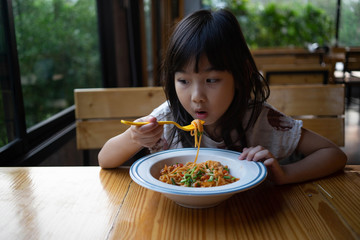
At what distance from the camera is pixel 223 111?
108 centimetres

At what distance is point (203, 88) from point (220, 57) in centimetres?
11

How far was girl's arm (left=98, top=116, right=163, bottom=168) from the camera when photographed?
936 mm

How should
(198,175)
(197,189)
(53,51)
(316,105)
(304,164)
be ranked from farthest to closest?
(53,51) < (316,105) < (304,164) < (198,175) < (197,189)

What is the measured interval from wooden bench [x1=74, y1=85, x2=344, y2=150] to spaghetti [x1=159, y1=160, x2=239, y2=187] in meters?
0.74

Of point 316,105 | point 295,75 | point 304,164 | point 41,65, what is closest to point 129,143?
point 304,164

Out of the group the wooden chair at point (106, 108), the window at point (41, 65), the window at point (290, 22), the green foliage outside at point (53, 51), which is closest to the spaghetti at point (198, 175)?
the wooden chair at point (106, 108)

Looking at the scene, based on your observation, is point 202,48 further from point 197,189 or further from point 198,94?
point 197,189

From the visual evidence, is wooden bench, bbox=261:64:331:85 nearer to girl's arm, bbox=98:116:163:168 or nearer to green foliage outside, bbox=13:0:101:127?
green foliage outside, bbox=13:0:101:127

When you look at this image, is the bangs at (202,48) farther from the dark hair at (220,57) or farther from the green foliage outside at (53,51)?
the green foliage outside at (53,51)

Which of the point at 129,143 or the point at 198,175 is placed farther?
the point at 129,143

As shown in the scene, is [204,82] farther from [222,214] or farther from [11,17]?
[11,17]

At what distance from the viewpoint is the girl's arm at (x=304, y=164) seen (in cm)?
92

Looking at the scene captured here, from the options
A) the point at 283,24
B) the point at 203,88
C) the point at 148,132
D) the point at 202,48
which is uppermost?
the point at 283,24

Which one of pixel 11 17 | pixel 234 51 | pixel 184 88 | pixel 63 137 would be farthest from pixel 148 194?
pixel 63 137
